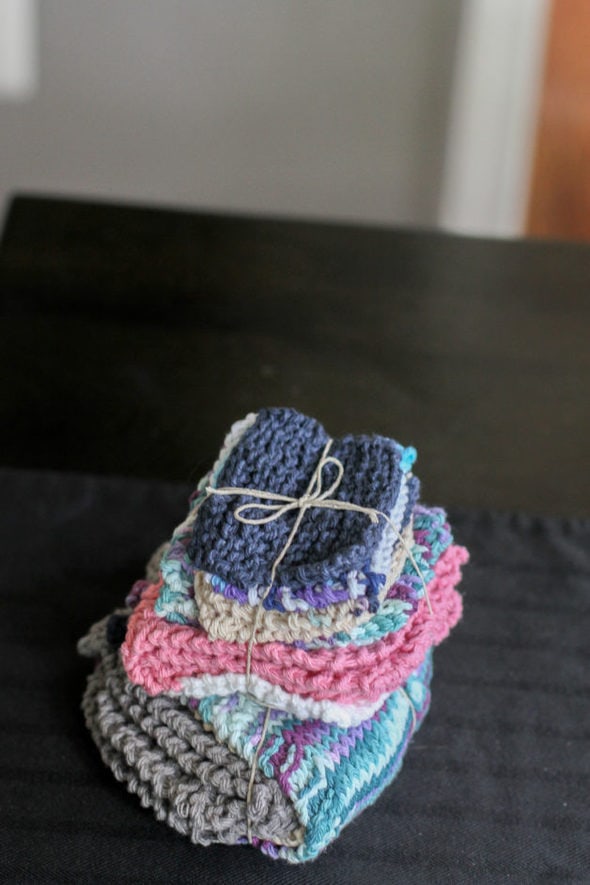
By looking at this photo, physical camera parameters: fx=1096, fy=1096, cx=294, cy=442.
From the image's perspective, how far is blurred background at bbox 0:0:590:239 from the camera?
2.29 metres

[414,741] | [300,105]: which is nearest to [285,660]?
[414,741]

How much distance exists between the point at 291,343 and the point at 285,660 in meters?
0.61

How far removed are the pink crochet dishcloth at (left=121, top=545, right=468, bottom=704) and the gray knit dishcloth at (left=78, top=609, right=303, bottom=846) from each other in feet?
0.10

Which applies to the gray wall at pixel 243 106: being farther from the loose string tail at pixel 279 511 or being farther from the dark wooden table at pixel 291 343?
the loose string tail at pixel 279 511

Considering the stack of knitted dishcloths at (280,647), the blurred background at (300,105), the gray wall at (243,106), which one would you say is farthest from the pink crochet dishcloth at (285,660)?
the gray wall at (243,106)

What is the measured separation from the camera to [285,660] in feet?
2.16

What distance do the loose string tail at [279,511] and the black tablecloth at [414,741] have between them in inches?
3.4

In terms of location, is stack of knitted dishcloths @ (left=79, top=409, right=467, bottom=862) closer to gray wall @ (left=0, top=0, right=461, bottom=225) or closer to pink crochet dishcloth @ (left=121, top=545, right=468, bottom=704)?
pink crochet dishcloth @ (left=121, top=545, right=468, bottom=704)

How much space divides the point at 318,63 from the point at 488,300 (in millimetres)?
1247

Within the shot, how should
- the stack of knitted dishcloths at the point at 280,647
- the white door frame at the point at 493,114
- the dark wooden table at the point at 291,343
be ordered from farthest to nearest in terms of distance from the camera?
the white door frame at the point at 493,114
the dark wooden table at the point at 291,343
the stack of knitted dishcloths at the point at 280,647

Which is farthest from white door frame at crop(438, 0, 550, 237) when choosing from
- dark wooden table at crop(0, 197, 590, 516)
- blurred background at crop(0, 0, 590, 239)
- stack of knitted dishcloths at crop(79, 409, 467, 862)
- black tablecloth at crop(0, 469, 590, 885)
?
stack of knitted dishcloths at crop(79, 409, 467, 862)

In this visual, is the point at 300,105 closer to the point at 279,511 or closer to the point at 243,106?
the point at 243,106

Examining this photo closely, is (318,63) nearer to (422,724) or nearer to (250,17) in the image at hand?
(250,17)

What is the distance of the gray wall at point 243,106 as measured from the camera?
7.57 ft
